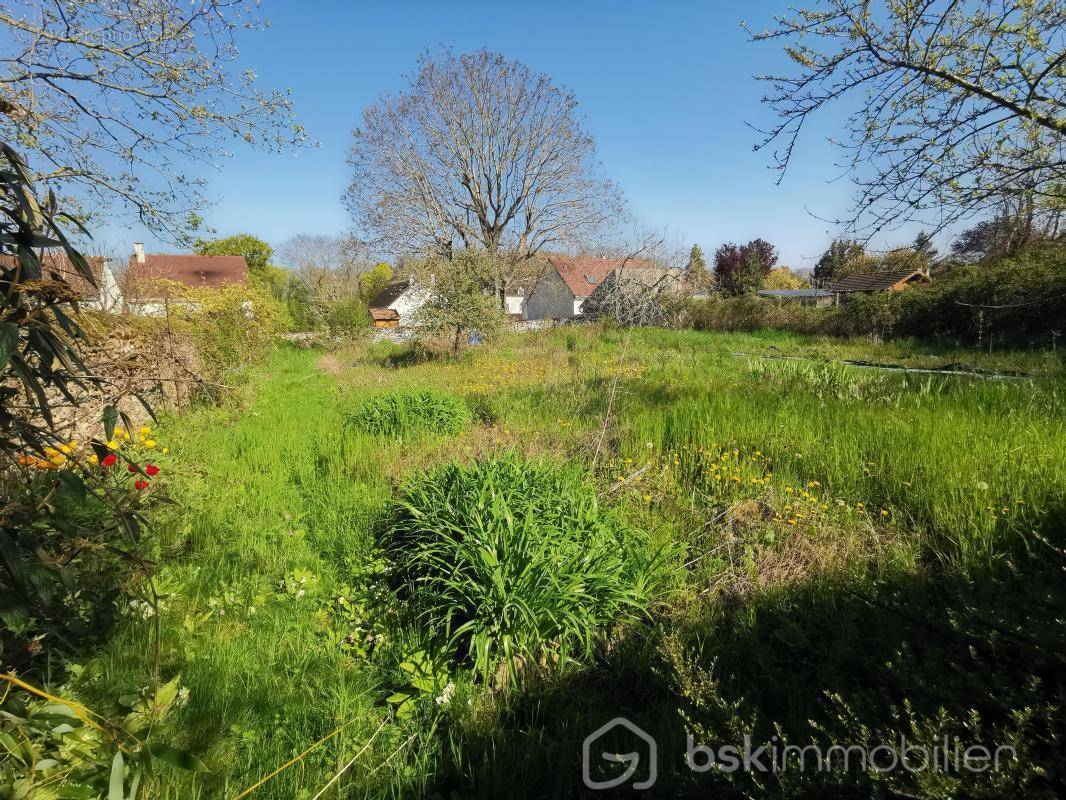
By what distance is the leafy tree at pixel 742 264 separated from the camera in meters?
37.0

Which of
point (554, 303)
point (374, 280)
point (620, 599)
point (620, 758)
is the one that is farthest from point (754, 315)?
point (374, 280)

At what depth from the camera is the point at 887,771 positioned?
4.29 feet

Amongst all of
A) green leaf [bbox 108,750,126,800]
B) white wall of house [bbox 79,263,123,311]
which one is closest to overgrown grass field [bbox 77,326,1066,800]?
green leaf [bbox 108,750,126,800]

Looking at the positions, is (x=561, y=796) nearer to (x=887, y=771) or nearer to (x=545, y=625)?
(x=545, y=625)

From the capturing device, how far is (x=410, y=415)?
6.23 m

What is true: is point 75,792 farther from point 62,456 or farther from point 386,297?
point 386,297

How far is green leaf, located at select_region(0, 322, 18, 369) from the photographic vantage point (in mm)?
854

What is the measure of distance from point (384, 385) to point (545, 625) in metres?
8.09

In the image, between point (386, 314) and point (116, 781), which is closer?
point (116, 781)

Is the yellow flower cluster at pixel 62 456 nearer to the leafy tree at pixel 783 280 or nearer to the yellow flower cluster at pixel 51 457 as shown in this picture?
the yellow flower cluster at pixel 51 457

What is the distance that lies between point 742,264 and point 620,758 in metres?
46.9

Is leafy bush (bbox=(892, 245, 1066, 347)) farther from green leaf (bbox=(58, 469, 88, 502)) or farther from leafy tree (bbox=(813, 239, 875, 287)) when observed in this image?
green leaf (bbox=(58, 469, 88, 502))

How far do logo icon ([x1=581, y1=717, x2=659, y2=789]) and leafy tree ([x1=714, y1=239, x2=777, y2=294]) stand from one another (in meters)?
37.5

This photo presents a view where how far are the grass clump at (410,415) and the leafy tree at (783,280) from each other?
55.9 metres
